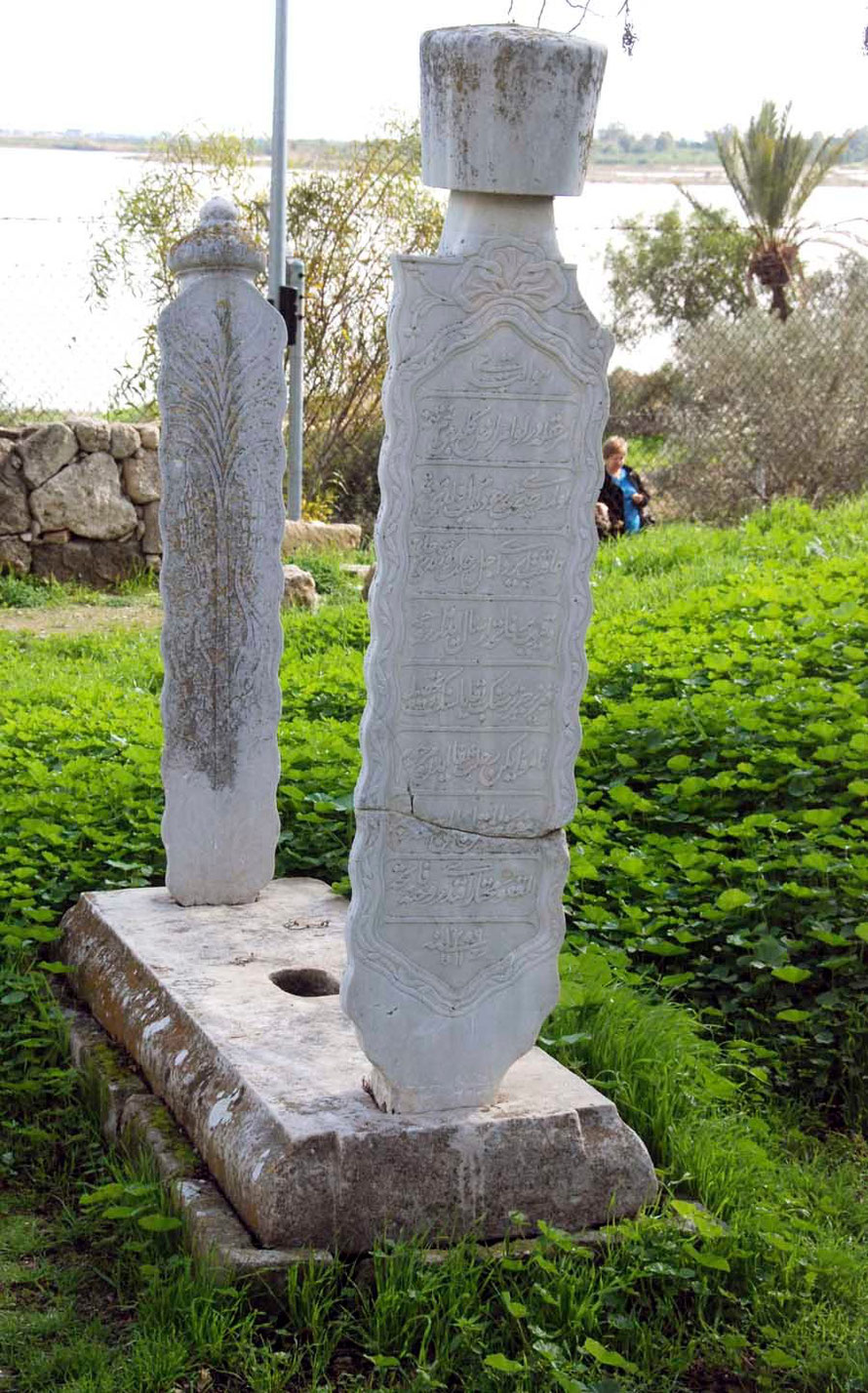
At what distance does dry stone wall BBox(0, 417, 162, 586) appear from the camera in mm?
10750

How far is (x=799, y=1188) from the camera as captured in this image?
3.58 m

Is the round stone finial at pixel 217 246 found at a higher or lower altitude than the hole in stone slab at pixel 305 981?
higher

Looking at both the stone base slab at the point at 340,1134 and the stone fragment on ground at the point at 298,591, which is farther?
the stone fragment on ground at the point at 298,591

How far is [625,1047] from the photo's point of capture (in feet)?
12.3

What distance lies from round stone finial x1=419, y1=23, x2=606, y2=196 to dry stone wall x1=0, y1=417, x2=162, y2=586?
800 centimetres

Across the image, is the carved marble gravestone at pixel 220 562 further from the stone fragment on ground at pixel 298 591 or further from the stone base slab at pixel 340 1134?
the stone fragment on ground at pixel 298 591

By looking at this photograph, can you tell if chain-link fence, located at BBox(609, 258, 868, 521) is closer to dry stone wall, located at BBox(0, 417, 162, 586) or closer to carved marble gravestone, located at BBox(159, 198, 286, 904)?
dry stone wall, located at BBox(0, 417, 162, 586)

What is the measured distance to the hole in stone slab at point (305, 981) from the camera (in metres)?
4.02

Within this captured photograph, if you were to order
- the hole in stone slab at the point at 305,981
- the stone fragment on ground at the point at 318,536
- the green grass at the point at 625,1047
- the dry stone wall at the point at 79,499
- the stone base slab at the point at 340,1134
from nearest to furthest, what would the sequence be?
the green grass at the point at 625,1047 → the stone base slab at the point at 340,1134 → the hole in stone slab at the point at 305,981 → the dry stone wall at the point at 79,499 → the stone fragment on ground at the point at 318,536

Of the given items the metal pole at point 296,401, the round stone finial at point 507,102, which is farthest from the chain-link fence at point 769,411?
the round stone finial at point 507,102

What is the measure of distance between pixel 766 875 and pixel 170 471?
7.09 feet

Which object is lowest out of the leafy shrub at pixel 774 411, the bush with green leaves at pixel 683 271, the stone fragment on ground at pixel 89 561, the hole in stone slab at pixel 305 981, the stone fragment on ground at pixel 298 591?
the stone fragment on ground at pixel 89 561

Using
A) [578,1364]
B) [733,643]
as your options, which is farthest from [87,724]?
[578,1364]

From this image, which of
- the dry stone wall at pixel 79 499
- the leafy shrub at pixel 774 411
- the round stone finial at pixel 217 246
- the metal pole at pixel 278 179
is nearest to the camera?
the round stone finial at pixel 217 246
